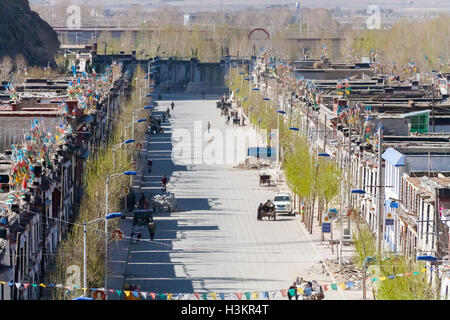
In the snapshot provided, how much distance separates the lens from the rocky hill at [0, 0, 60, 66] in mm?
155500

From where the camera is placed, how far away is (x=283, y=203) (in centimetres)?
6694

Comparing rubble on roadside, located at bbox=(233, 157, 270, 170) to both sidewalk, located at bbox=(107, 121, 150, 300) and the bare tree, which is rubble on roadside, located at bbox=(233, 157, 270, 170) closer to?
sidewalk, located at bbox=(107, 121, 150, 300)

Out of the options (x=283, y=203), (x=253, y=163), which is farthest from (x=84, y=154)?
(x=253, y=163)

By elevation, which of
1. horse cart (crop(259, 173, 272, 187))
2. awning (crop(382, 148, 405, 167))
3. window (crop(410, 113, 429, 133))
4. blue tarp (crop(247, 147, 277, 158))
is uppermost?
window (crop(410, 113, 429, 133))

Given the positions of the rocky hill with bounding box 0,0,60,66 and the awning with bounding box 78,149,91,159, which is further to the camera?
the rocky hill with bounding box 0,0,60,66

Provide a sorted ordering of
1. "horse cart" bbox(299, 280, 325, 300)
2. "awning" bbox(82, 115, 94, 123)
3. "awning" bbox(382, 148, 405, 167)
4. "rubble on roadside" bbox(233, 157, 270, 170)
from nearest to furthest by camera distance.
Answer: "horse cart" bbox(299, 280, 325, 300) → "awning" bbox(382, 148, 405, 167) → "awning" bbox(82, 115, 94, 123) → "rubble on roadside" bbox(233, 157, 270, 170)

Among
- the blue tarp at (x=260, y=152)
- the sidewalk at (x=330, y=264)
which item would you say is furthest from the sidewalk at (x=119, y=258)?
the blue tarp at (x=260, y=152)

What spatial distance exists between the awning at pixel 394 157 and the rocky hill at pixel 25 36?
103 metres

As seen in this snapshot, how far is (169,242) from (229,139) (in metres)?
52.0

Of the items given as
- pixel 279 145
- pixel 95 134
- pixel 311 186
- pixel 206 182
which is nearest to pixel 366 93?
pixel 279 145

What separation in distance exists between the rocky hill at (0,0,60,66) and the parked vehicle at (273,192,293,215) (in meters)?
90.2

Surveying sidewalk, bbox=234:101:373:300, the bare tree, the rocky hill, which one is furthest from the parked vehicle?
the rocky hill
